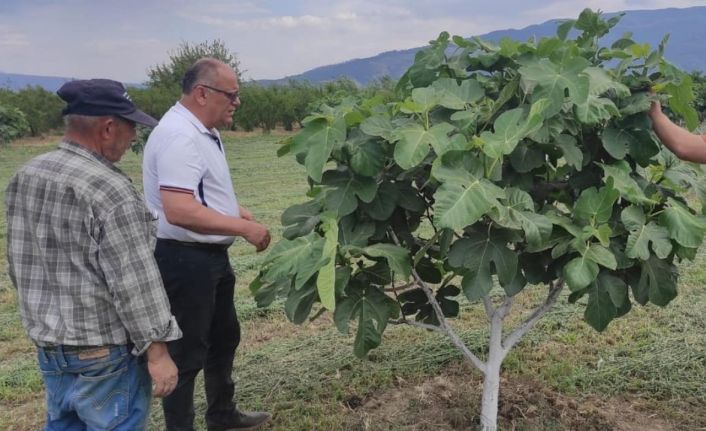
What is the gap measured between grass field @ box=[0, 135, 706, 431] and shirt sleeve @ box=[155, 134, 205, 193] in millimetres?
1479

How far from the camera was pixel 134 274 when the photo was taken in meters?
1.98

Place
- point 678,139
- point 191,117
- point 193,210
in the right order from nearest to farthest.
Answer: point 678,139 < point 193,210 < point 191,117

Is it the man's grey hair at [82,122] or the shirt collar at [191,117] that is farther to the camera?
the shirt collar at [191,117]

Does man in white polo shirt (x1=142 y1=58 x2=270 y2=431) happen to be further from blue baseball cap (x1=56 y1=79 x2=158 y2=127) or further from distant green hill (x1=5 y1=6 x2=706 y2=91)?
distant green hill (x1=5 y1=6 x2=706 y2=91)

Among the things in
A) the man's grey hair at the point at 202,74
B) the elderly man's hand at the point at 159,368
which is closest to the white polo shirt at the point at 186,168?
the man's grey hair at the point at 202,74

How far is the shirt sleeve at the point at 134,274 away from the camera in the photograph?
1943 millimetres

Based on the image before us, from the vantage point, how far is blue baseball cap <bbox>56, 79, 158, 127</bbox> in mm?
1971

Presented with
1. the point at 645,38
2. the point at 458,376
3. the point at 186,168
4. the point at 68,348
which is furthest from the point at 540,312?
the point at 645,38

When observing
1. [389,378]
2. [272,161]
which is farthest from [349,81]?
[389,378]

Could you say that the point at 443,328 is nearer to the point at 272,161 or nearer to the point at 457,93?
the point at 457,93

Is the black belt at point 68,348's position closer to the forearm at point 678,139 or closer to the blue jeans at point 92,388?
the blue jeans at point 92,388

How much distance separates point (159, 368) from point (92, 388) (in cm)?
22

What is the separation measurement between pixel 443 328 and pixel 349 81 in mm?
38424

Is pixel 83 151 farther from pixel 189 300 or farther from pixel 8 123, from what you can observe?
pixel 8 123
